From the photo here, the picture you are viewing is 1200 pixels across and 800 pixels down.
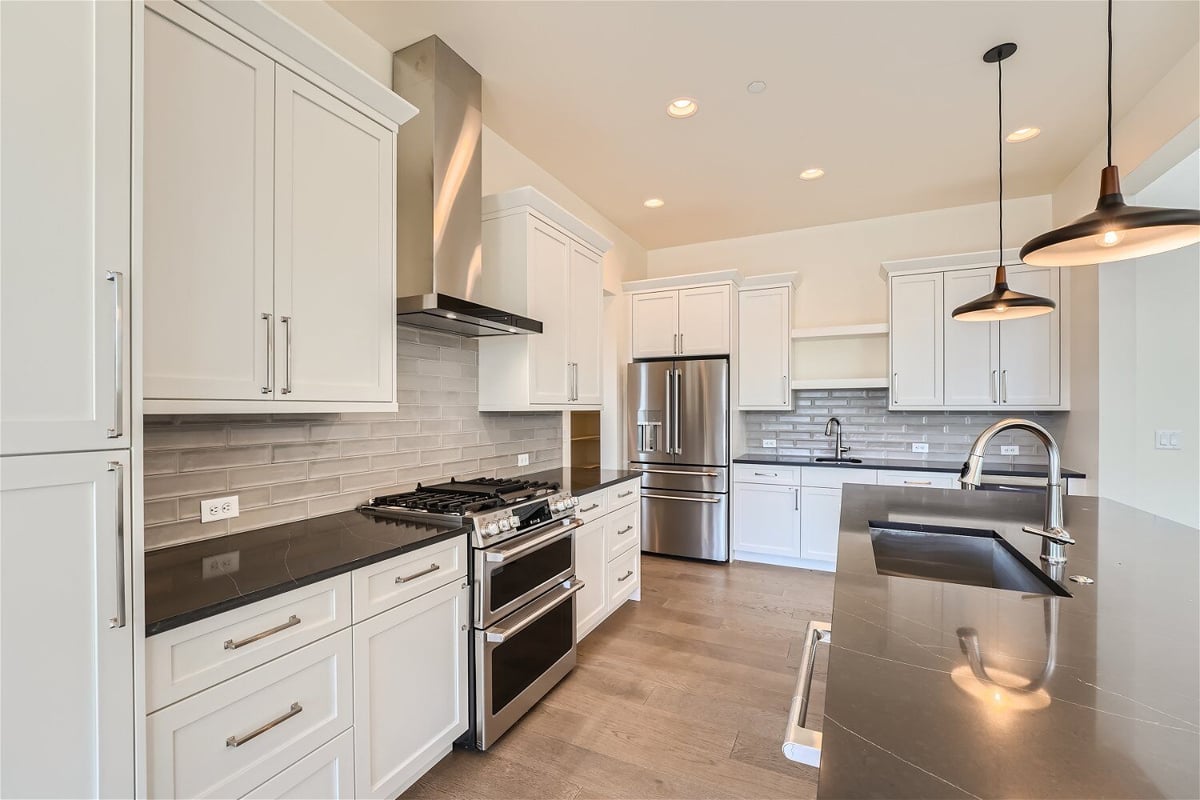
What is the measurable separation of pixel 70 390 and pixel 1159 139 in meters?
4.34

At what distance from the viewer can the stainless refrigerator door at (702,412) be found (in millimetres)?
4453

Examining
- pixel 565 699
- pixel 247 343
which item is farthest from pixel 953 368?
pixel 247 343

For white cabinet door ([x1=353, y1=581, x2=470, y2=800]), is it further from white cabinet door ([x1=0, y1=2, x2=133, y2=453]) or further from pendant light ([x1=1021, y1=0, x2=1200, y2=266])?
pendant light ([x1=1021, y1=0, x2=1200, y2=266])

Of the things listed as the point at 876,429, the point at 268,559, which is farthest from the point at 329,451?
the point at 876,429

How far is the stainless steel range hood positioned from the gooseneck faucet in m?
1.89

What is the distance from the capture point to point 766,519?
176 inches

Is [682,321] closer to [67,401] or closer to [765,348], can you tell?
[765,348]

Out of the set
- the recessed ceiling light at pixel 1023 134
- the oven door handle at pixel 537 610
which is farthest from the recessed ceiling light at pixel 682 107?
the oven door handle at pixel 537 610

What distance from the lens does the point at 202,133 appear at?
1.48 m

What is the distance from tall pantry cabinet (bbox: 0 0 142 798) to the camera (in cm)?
92

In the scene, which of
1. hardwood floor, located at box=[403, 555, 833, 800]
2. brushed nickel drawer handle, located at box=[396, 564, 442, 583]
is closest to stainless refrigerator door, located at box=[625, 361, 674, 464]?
hardwood floor, located at box=[403, 555, 833, 800]

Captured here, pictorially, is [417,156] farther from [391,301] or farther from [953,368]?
[953,368]

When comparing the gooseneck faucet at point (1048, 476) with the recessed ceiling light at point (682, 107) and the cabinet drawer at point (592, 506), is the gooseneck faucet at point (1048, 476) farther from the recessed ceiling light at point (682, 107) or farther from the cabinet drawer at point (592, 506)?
the recessed ceiling light at point (682, 107)

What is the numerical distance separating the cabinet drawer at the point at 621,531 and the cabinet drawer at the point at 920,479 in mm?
1882
